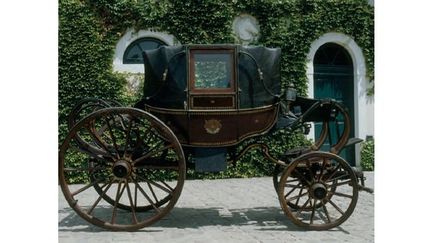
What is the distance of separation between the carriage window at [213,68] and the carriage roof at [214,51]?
0.06 meters

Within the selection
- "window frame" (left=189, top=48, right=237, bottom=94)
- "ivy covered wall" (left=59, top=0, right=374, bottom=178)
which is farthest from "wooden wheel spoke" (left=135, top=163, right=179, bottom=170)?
"ivy covered wall" (left=59, top=0, right=374, bottom=178)

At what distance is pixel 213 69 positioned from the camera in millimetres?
6000

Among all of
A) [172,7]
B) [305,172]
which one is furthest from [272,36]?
[305,172]

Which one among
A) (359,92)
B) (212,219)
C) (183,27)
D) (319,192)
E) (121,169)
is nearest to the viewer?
(121,169)

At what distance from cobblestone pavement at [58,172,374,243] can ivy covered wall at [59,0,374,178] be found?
3370mm

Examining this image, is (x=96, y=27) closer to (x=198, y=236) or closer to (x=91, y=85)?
(x=91, y=85)

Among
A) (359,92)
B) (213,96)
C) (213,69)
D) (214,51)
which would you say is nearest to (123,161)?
(213,96)

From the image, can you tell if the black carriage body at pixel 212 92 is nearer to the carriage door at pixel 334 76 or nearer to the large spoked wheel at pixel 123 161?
the large spoked wheel at pixel 123 161

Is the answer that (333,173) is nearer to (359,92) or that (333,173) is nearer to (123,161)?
(123,161)

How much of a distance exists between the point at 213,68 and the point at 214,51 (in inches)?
7.7

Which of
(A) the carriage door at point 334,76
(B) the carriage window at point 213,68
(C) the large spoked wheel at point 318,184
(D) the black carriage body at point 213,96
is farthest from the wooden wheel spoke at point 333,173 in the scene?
(A) the carriage door at point 334,76

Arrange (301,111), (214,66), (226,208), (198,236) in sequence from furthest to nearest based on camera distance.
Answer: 1. (226,208)
2. (301,111)
3. (214,66)
4. (198,236)

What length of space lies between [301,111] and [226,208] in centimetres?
181

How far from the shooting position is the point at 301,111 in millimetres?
6688
